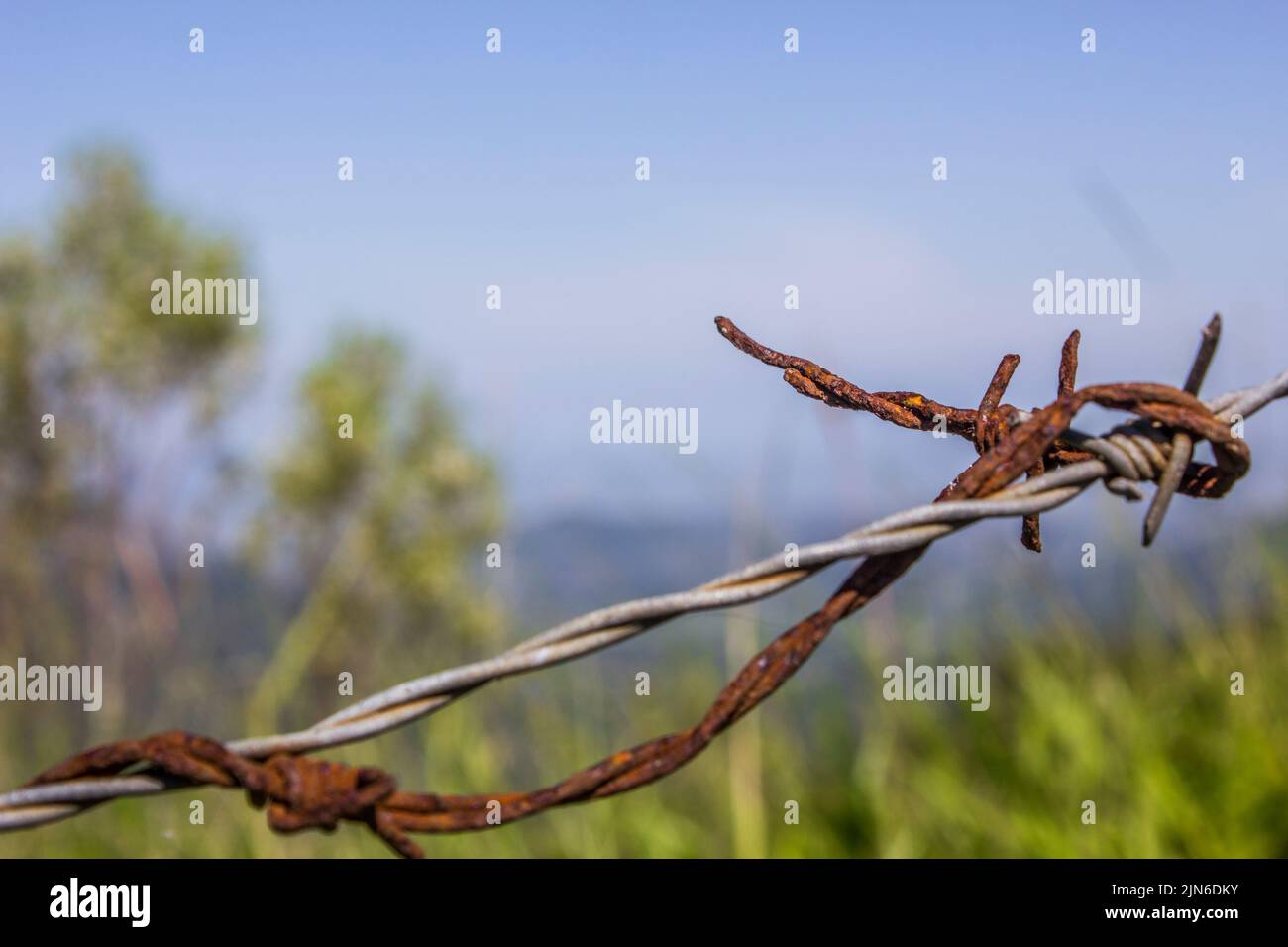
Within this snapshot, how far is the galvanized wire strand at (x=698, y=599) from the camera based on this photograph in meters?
0.86

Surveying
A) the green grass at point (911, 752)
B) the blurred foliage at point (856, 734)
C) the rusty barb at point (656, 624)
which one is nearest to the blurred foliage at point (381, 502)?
the blurred foliage at point (856, 734)

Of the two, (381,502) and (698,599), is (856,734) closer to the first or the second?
(698,599)

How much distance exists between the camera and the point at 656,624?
0.87 meters

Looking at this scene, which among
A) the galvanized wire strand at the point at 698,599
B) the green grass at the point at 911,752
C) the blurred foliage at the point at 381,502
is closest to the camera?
the galvanized wire strand at the point at 698,599

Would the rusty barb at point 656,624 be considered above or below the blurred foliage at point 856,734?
above

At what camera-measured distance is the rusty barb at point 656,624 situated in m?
0.86

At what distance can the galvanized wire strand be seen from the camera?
858 millimetres

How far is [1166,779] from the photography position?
9.28 feet

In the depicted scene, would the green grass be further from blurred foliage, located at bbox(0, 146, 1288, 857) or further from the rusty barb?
the rusty barb

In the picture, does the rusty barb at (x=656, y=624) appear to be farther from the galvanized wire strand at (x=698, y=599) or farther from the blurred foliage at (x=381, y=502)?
the blurred foliage at (x=381, y=502)

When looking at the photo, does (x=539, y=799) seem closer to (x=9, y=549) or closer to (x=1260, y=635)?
(x=1260, y=635)

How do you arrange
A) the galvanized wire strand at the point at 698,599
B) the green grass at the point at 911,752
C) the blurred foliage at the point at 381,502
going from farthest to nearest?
the blurred foliage at the point at 381,502
the green grass at the point at 911,752
the galvanized wire strand at the point at 698,599

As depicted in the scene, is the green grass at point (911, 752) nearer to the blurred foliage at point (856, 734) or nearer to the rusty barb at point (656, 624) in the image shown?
the blurred foliage at point (856, 734)

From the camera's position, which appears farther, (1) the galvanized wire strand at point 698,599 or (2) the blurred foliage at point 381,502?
(2) the blurred foliage at point 381,502
